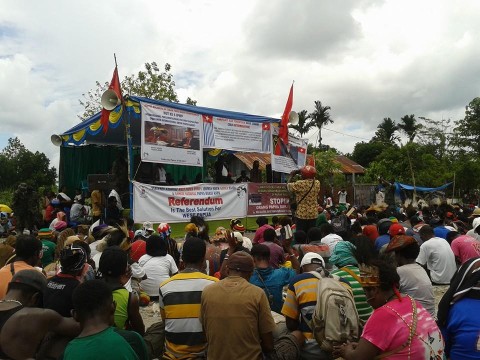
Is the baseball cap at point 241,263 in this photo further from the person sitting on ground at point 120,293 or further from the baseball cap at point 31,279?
the baseball cap at point 31,279

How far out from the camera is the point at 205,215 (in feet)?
36.8

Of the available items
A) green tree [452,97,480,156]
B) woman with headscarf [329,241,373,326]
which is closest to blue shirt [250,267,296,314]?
woman with headscarf [329,241,373,326]

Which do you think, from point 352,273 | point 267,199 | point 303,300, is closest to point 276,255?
point 352,273

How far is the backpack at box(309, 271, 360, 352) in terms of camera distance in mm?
2979

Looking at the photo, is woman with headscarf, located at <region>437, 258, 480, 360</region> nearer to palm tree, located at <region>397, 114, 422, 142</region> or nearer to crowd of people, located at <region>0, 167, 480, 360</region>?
crowd of people, located at <region>0, 167, 480, 360</region>

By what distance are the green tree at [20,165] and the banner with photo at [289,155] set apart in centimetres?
3613

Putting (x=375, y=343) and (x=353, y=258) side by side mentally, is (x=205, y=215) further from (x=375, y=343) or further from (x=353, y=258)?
(x=375, y=343)

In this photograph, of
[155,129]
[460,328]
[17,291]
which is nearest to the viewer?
[460,328]

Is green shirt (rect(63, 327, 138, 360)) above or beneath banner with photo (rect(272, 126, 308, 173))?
beneath

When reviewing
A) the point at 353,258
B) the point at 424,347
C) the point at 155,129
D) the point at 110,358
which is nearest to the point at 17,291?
the point at 110,358

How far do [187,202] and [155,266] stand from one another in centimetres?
521

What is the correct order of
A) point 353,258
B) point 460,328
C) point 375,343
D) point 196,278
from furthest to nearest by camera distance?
point 353,258 < point 196,278 < point 460,328 < point 375,343

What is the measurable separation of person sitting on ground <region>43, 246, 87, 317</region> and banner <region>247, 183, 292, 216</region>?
9056 millimetres

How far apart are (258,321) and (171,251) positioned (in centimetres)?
415
